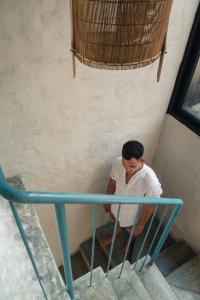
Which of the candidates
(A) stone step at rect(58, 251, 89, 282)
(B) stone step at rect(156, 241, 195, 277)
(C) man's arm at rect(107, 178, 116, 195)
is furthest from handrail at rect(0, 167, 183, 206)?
(A) stone step at rect(58, 251, 89, 282)

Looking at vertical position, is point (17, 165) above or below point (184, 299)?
above

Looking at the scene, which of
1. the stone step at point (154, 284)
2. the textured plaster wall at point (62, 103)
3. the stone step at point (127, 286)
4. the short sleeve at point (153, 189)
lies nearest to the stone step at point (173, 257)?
the stone step at point (154, 284)

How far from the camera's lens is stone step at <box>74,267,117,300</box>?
187 centimetres

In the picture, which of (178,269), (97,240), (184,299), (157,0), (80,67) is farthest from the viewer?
(97,240)

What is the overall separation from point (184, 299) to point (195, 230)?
29.5 inches

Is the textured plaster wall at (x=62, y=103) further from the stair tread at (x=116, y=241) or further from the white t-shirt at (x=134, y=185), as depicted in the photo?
the stair tread at (x=116, y=241)

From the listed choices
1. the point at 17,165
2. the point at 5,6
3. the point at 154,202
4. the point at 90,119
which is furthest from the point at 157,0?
the point at 17,165

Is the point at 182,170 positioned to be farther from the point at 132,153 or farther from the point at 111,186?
the point at 132,153

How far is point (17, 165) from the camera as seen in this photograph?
2172 millimetres

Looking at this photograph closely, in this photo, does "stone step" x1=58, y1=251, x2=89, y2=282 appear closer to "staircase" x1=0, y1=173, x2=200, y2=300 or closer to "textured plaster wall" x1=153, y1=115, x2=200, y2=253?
"staircase" x1=0, y1=173, x2=200, y2=300

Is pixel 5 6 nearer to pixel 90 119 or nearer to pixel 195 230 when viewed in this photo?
pixel 90 119

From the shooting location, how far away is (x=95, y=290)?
193 cm

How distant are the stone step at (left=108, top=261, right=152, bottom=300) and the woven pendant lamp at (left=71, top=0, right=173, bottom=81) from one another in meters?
1.80

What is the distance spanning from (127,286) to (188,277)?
110cm
